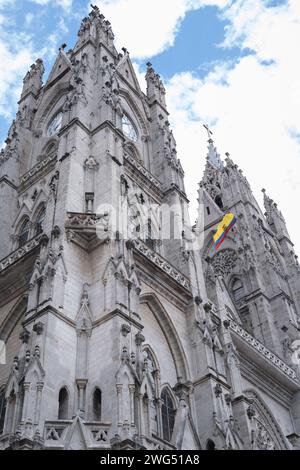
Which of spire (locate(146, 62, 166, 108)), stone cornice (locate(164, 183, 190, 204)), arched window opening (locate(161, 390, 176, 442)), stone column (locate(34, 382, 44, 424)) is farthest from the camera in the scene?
spire (locate(146, 62, 166, 108))

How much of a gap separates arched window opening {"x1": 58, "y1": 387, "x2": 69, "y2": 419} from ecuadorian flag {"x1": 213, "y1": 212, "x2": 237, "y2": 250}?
2282 cm

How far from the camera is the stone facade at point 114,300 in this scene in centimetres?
1321

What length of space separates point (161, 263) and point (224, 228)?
17214mm

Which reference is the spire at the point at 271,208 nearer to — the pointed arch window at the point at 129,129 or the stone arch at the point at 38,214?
the pointed arch window at the point at 129,129

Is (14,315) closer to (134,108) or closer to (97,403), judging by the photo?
(97,403)

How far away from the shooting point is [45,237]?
16609 millimetres

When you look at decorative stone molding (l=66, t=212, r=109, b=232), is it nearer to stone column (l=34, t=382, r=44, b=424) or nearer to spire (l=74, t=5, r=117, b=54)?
stone column (l=34, t=382, r=44, b=424)

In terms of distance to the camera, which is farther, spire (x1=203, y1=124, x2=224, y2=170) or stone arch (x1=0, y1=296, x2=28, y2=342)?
spire (x1=203, y1=124, x2=224, y2=170)

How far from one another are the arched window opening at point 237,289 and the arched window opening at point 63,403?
64.0ft

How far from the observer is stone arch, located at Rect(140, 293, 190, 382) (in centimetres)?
1808

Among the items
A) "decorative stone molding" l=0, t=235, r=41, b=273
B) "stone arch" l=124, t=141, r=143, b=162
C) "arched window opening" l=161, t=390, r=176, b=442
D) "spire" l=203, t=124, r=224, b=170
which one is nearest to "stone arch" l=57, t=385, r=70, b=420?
"arched window opening" l=161, t=390, r=176, b=442

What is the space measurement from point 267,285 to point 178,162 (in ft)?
28.0
